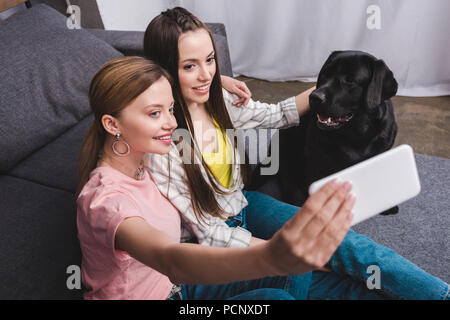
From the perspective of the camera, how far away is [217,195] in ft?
3.44

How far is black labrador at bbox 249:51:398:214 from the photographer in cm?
107

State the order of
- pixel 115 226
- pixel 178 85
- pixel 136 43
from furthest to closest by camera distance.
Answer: pixel 136 43 < pixel 178 85 < pixel 115 226

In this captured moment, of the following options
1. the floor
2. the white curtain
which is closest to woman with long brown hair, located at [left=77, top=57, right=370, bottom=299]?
the floor

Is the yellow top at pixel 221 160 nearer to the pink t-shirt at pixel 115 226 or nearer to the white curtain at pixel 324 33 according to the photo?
the pink t-shirt at pixel 115 226

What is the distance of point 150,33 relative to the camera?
35.5 inches

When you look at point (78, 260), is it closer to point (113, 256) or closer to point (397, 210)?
point (113, 256)

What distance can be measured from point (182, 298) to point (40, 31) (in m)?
1.22

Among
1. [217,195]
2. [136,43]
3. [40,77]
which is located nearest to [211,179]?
[217,195]

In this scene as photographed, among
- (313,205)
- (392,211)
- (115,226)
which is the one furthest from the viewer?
(392,211)

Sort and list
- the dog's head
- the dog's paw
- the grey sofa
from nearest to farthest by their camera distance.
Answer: the grey sofa → the dog's head → the dog's paw

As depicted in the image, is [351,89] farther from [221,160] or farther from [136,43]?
[136,43]

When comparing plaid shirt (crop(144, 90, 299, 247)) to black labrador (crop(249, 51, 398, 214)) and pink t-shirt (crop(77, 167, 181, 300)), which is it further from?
black labrador (crop(249, 51, 398, 214))

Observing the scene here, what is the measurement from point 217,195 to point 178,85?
0.34 meters

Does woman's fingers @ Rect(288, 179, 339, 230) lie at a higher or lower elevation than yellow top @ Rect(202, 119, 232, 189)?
higher
